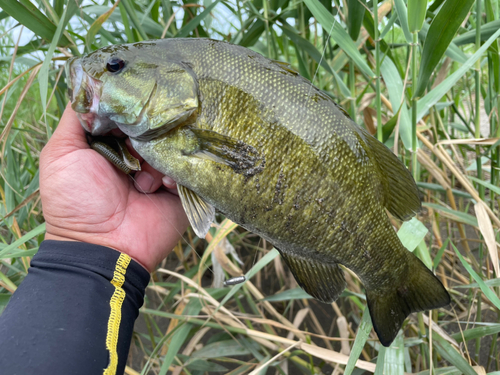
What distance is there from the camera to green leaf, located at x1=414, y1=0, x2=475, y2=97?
1.01 meters

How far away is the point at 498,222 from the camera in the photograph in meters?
1.46

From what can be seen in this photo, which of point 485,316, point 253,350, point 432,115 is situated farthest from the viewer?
point 485,316

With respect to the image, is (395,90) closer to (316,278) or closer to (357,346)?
(316,278)

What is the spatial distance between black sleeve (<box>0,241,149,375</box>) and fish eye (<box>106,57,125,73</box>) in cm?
56

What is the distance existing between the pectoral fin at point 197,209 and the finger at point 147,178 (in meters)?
0.32

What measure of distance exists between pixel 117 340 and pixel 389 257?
0.87 m

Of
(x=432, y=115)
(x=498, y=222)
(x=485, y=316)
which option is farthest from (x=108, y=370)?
(x=485, y=316)

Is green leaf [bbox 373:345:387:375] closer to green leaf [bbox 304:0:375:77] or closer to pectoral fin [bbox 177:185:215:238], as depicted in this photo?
pectoral fin [bbox 177:185:215:238]

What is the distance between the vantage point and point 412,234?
4.00ft

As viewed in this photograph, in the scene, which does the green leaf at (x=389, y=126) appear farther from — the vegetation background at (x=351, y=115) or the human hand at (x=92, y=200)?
the human hand at (x=92, y=200)

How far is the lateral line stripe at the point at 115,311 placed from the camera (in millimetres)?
1121

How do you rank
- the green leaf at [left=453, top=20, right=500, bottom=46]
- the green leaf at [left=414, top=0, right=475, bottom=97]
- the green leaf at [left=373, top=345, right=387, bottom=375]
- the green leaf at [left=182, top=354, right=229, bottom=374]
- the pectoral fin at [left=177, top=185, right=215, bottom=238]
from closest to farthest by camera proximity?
1. the green leaf at [left=414, top=0, right=475, bottom=97]
2. the pectoral fin at [left=177, top=185, right=215, bottom=238]
3. the green leaf at [left=373, top=345, right=387, bottom=375]
4. the green leaf at [left=453, top=20, right=500, bottom=46]
5. the green leaf at [left=182, top=354, right=229, bottom=374]

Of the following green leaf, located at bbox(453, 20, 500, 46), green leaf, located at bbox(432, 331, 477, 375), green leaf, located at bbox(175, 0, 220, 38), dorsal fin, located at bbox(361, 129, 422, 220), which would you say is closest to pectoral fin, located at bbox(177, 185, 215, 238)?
dorsal fin, located at bbox(361, 129, 422, 220)

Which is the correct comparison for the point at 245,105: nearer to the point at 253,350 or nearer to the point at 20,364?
the point at 20,364
